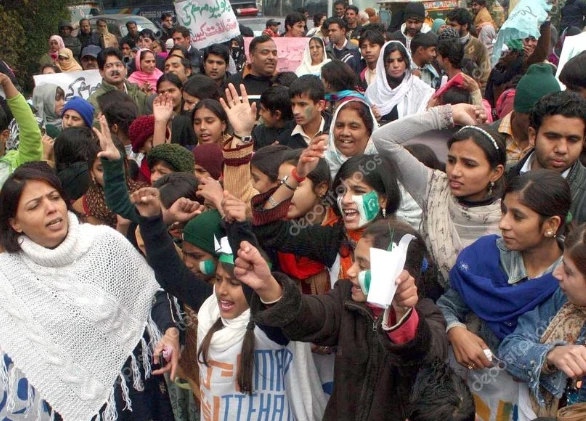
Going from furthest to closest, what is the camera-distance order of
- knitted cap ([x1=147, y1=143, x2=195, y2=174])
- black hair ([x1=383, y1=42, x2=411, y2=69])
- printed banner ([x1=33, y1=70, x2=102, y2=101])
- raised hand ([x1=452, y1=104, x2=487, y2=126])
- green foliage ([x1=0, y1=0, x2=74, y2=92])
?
green foliage ([x1=0, y1=0, x2=74, y2=92])
printed banner ([x1=33, y1=70, x2=102, y2=101])
black hair ([x1=383, y1=42, x2=411, y2=69])
knitted cap ([x1=147, y1=143, x2=195, y2=174])
raised hand ([x1=452, y1=104, x2=487, y2=126])

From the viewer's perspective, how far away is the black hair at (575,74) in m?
3.69

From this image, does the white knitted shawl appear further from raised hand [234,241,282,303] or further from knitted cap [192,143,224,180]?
knitted cap [192,143,224,180]

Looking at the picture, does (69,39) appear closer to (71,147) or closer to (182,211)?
(71,147)

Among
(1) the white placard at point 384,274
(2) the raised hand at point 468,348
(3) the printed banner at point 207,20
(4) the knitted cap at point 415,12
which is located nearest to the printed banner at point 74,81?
(3) the printed banner at point 207,20

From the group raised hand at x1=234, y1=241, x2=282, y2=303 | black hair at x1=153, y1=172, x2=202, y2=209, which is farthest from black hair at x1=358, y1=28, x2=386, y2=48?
raised hand at x1=234, y1=241, x2=282, y2=303

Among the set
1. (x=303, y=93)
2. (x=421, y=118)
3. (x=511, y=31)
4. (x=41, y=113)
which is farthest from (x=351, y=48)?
(x=421, y=118)

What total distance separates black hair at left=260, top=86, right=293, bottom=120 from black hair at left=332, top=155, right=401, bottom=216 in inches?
93.7

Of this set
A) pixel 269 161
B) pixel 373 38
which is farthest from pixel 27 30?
pixel 269 161

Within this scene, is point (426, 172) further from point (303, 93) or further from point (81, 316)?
point (303, 93)

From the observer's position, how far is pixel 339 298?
2.47 m

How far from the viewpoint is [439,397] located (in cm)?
211

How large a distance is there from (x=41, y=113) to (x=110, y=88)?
785 mm

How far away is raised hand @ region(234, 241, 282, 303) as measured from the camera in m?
2.16

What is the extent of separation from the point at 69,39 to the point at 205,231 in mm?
12157
